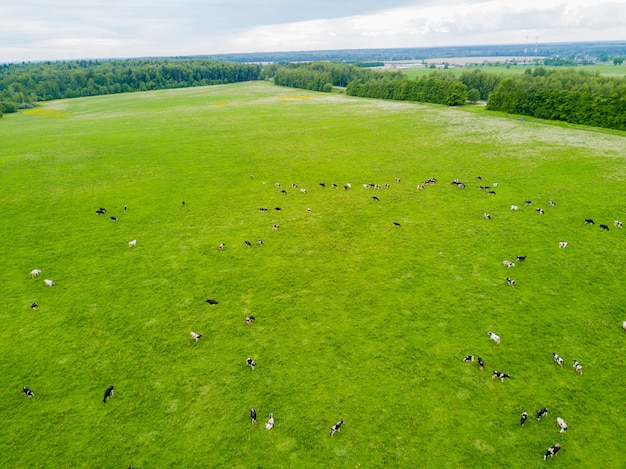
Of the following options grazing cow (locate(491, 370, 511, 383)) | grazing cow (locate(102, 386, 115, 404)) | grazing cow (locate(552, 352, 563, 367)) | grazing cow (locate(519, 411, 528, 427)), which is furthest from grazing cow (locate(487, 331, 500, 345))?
grazing cow (locate(102, 386, 115, 404))

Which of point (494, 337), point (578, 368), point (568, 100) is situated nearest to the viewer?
point (578, 368)

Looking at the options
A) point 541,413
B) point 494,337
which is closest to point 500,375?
point 541,413

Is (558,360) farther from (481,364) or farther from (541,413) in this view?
(481,364)

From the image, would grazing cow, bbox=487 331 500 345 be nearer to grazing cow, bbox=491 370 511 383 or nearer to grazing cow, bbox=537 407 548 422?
grazing cow, bbox=491 370 511 383

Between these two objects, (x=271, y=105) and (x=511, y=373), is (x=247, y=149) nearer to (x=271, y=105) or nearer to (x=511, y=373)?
(x=511, y=373)

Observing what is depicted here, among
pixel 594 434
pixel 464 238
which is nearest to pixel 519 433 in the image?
pixel 594 434

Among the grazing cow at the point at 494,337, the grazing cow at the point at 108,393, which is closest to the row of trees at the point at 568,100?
the grazing cow at the point at 494,337
